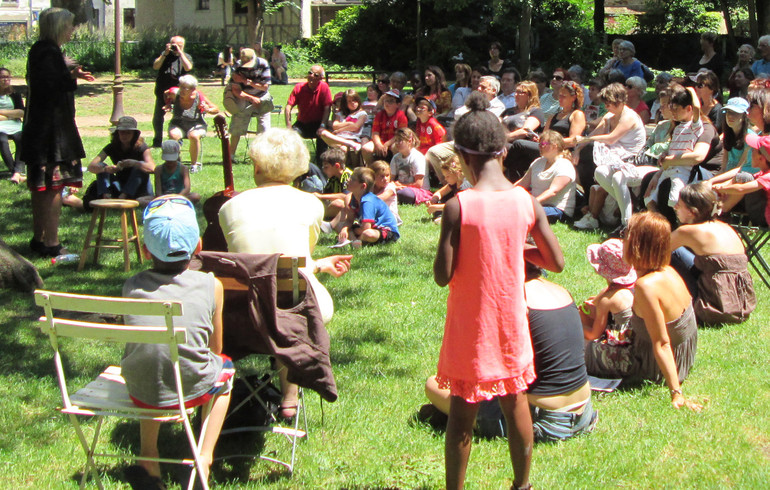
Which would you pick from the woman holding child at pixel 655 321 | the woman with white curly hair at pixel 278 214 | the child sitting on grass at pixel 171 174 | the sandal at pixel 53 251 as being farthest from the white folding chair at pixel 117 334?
the child sitting on grass at pixel 171 174

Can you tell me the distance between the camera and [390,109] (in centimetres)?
1063

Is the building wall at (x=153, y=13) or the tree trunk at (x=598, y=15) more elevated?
the building wall at (x=153, y=13)

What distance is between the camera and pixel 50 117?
22.4ft

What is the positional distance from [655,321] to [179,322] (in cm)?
244

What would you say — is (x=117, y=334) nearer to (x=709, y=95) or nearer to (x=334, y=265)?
(x=334, y=265)

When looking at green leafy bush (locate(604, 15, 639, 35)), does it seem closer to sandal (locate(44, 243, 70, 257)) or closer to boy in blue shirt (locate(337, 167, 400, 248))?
boy in blue shirt (locate(337, 167, 400, 248))

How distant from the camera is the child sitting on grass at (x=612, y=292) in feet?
14.7

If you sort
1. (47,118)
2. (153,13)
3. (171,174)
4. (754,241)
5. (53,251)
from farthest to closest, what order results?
(153,13) < (171,174) < (53,251) < (47,118) < (754,241)

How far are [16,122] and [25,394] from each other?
8087mm

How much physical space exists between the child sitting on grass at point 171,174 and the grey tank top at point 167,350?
476cm

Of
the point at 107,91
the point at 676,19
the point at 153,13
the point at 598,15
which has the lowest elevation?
the point at 107,91

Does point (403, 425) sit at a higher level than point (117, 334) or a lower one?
lower

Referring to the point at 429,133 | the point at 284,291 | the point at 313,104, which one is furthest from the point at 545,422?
the point at 313,104

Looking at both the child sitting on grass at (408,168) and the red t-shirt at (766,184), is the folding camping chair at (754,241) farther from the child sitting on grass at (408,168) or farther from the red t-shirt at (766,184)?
the child sitting on grass at (408,168)
